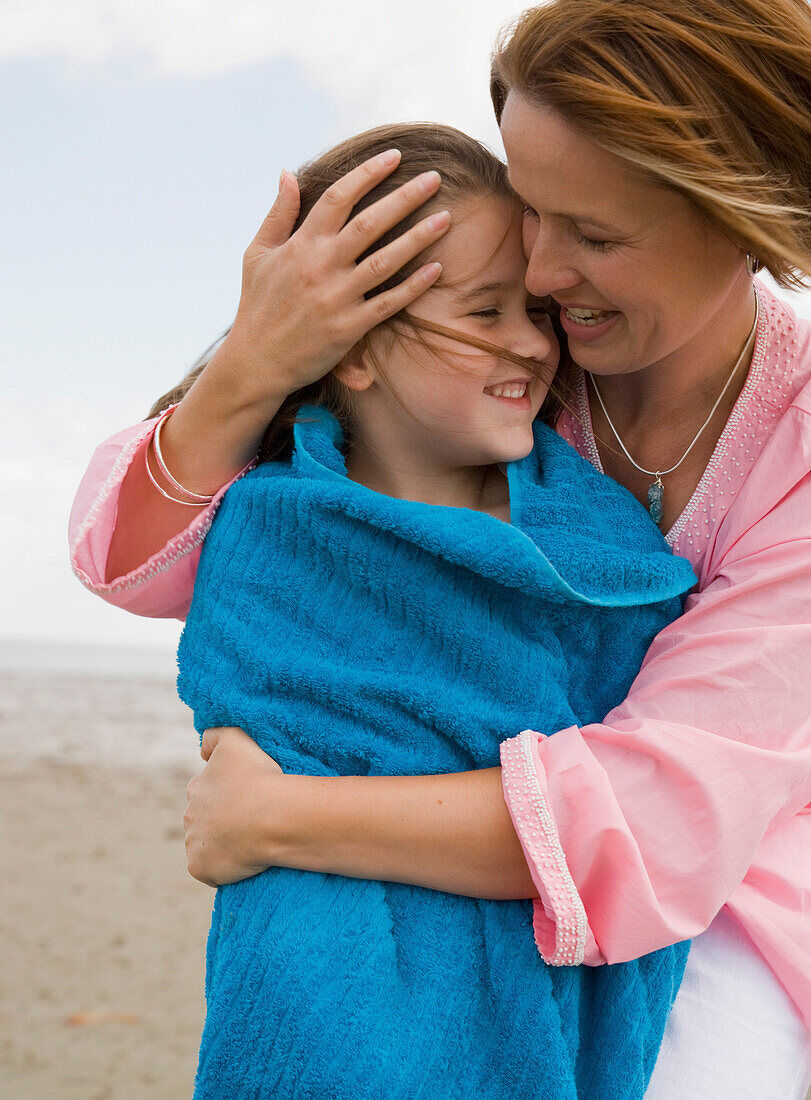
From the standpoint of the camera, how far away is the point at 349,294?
183 cm

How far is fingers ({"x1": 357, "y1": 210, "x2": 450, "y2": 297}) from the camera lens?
1821 millimetres

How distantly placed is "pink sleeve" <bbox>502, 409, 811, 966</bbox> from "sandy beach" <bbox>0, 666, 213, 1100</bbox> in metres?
3.04

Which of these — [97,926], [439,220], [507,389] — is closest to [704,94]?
[439,220]

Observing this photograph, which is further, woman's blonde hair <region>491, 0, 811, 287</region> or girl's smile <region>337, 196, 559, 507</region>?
girl's smile <region>337, 196, 559, 507</region>

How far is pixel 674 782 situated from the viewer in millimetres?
1489

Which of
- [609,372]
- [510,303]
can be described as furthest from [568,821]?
[510,303]

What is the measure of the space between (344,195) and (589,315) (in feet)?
1.56

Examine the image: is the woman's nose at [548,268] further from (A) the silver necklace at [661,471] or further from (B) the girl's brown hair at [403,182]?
(A) the silver necklace at [661,471]

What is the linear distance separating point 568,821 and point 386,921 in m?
0.32

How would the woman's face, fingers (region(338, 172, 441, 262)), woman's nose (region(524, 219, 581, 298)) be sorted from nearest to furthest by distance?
the woman's face
woman's nose (region(524, 219, 581, 298))
fingers (region(338, 172, 441, 262))

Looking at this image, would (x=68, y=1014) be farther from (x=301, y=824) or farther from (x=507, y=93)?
(x=507, y=93)

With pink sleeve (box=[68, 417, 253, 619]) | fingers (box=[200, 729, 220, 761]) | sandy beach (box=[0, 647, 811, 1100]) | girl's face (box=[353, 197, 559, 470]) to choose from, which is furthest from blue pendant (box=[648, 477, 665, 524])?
sandy beach (box=[0, 647, 811, 1100])

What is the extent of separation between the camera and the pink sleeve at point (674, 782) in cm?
147

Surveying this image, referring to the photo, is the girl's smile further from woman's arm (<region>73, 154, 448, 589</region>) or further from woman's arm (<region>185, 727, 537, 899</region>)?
woman's arm (<region>185, 727, 537, 899</region>)
